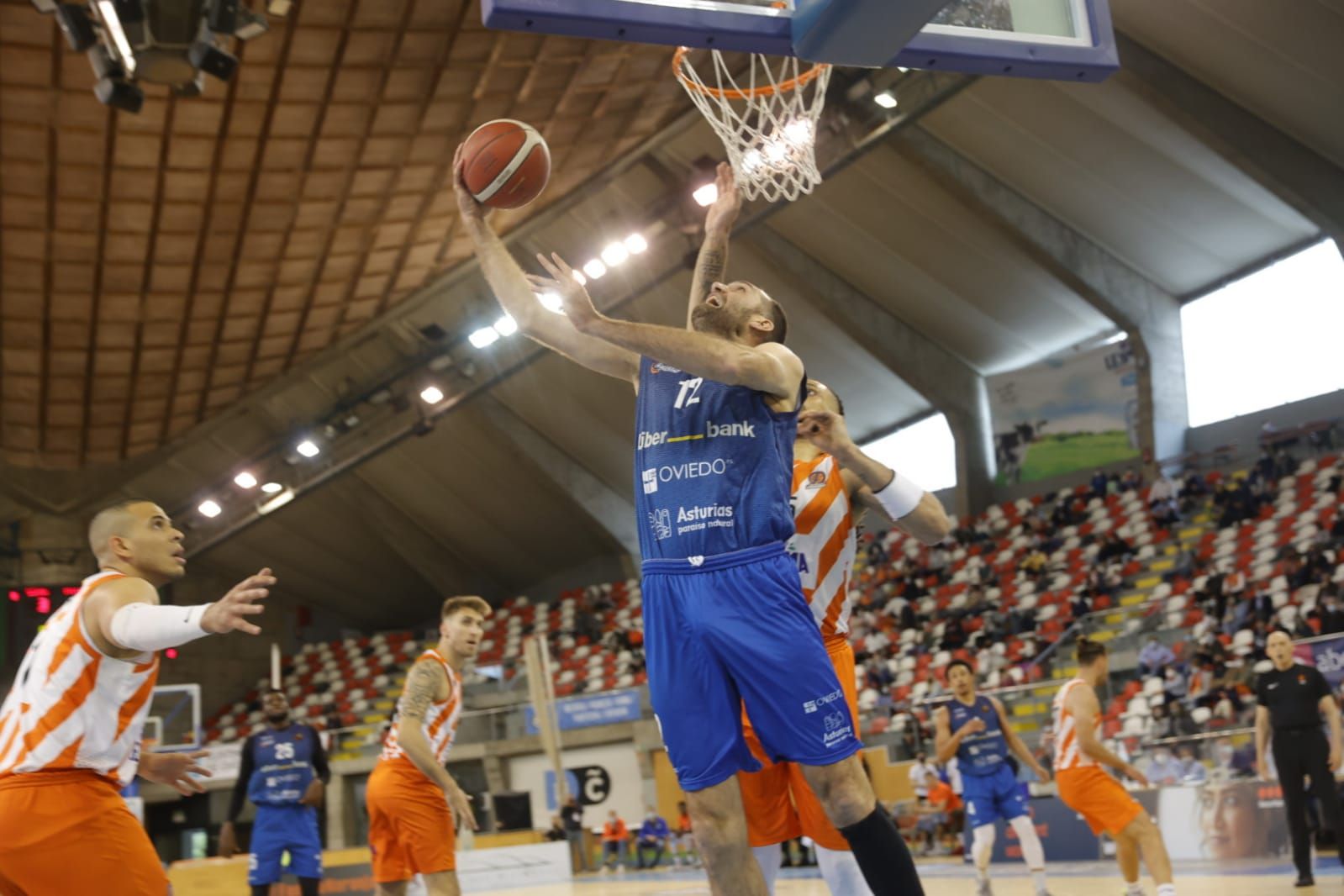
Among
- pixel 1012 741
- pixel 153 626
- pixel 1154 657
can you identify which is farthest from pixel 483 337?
pixel 153 626

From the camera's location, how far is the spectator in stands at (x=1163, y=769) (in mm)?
11805

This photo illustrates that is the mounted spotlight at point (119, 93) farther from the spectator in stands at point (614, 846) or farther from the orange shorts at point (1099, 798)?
the spectator in stands at point (614, 846)

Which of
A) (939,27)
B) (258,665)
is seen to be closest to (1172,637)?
(939,27)

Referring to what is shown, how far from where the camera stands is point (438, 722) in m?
7.04

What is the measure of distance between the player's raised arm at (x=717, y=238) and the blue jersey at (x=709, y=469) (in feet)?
1.97

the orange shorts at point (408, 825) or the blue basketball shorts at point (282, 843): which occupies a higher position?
the orange shorts at point (408, 825)

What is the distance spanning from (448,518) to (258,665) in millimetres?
7143

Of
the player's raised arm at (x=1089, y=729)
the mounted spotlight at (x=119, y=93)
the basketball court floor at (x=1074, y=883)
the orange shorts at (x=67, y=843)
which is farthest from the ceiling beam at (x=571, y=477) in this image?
the orange shorts at (x=67, y=843)

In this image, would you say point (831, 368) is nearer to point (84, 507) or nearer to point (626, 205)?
point (626, 205)

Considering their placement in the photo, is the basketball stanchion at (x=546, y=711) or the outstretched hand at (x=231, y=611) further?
the basketball stanchion at (x=546, y=711)

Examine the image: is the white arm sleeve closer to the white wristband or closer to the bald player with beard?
the bald player with beard

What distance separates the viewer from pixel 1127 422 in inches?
935

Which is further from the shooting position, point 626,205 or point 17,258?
point 626,205

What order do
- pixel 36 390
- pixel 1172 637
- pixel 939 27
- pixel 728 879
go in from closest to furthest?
pixel 728 879 → pixel 939 27 → pixel 1172 637 → pixel 36 390
